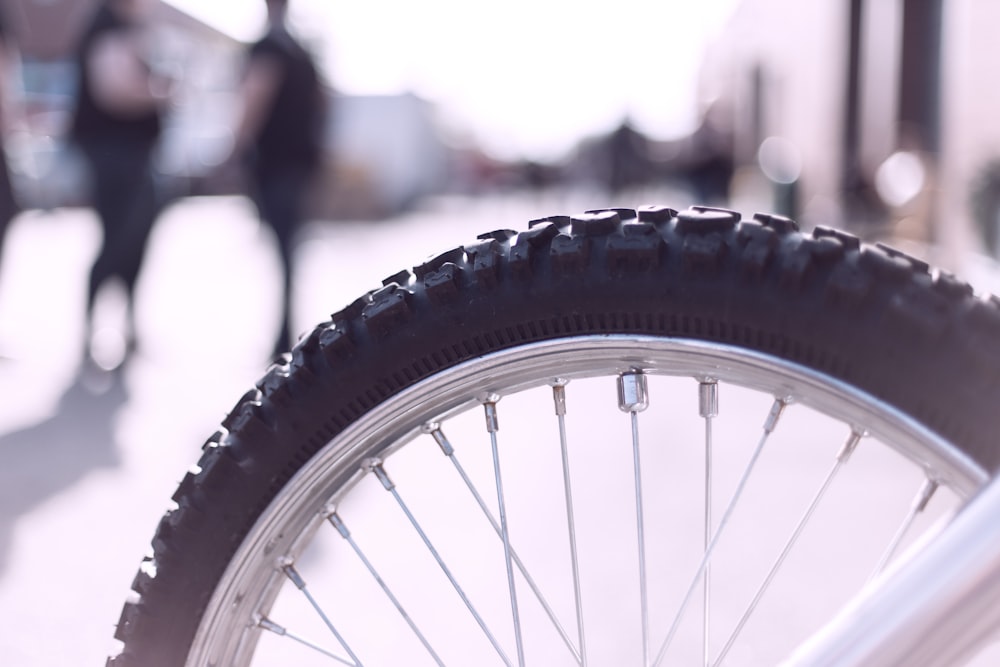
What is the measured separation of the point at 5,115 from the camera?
4.91 metres

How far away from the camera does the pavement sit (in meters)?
2.78

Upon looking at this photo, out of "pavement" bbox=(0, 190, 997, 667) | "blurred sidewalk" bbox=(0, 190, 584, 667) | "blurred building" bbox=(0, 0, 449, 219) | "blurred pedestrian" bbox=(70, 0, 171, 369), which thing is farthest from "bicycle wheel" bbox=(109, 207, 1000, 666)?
"blurred building" bbox=(0, 0, 449, 219)

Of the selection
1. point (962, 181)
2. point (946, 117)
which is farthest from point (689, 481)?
point (946, 117)

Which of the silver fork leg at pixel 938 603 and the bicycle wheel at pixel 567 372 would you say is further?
the bicycle wheel at pixel 567 372

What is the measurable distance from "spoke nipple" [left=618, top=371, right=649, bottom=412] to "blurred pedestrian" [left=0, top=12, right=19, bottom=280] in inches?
170

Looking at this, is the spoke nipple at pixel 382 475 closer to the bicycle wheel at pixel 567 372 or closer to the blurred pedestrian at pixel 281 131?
the bicycle wheel at pixel 567 372

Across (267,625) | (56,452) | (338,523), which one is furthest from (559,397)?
(56,452)

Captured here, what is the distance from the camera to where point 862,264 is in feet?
3.49

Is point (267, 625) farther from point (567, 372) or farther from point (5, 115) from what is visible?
point (5, 115)

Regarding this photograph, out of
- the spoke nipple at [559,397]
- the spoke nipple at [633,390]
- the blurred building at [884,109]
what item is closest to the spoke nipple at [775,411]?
the spoke nipple at [633,390]

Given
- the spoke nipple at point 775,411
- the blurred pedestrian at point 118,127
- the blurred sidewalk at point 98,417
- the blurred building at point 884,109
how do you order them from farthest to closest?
the blurred building at point 884,109
the blurred pedestrian at point 118,127
the blurred sidewalk at point 98,417
the spoke nipple at point 775,411

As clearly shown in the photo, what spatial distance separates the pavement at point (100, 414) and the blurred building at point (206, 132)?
441 centimetres

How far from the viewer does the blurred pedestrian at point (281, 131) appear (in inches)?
211

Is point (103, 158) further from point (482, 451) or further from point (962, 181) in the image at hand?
point (962, 181)
